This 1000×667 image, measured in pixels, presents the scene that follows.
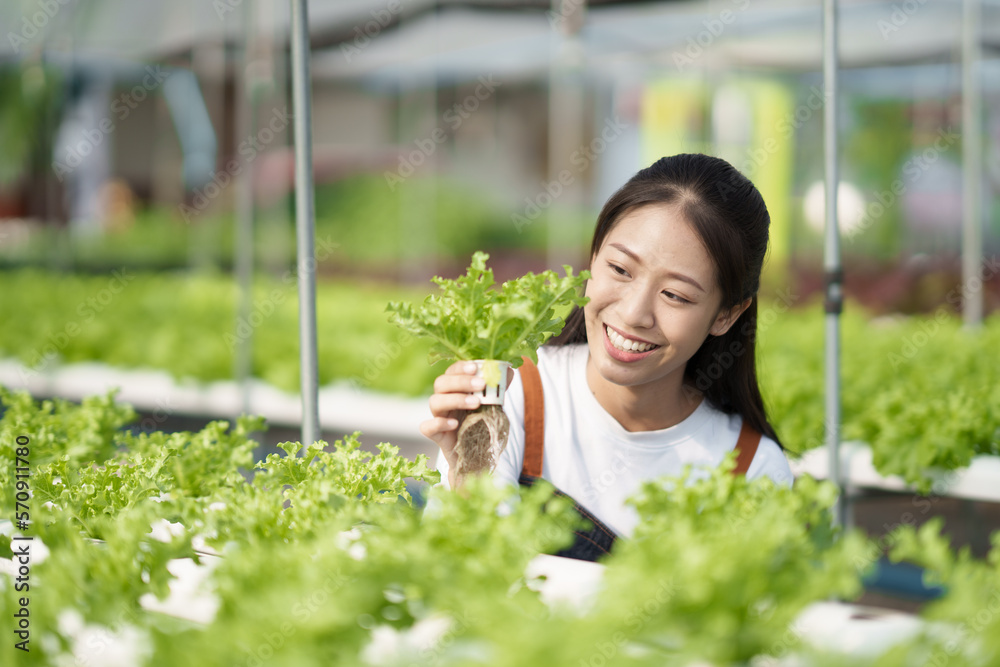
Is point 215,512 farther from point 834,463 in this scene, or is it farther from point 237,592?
point 834,463

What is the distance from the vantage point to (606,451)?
6.57 ft

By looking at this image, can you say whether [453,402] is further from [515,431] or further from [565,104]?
[565,104]

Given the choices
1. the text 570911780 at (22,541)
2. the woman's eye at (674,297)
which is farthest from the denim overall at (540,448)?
the text 570911780 at (22,541)

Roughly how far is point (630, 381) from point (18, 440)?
3.88 feet

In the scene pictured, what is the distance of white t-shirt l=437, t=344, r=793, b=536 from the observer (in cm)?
197

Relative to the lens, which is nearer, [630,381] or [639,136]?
[630,381]

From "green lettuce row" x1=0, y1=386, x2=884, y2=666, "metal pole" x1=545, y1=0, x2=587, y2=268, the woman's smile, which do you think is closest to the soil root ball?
"green lettuce row" x1=0, y1=386, x2=884, y2=666

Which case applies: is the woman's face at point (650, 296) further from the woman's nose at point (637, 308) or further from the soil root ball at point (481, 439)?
the soil root ball at point (481, 439)

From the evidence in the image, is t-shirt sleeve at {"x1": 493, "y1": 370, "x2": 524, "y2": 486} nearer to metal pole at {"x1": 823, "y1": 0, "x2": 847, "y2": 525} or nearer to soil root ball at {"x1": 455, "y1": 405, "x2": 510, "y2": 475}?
soil root ball at {"x1": 455, "y1": 405, "x2": 510, "y2": 475}

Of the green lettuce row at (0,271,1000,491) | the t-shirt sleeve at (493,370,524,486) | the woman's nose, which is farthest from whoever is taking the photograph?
the green lettuce row at (0,271,1000,491)

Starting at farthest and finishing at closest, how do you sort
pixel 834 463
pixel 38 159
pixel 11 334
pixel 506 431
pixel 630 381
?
pixel 38 159 → pixel 11 334 → pixel 834 463 → pixel 630 381 → pixel 506 431

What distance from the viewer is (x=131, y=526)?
1284 mm

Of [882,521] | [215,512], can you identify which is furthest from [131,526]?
[882,521]

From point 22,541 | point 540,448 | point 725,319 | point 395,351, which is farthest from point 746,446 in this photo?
point 395,351
